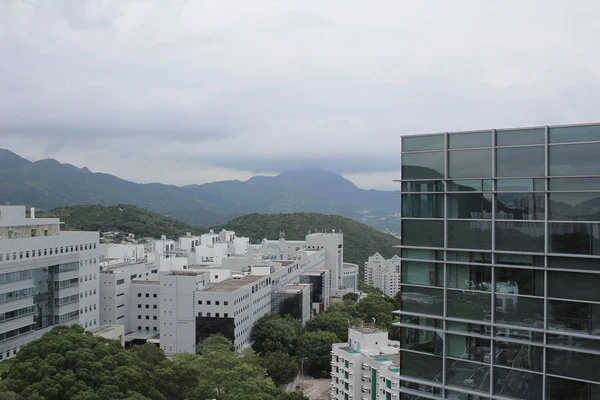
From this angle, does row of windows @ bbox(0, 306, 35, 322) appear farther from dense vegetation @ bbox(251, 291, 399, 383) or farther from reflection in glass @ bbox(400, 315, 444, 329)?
reflection in glass @ bbox(400, 315, 444, 329)

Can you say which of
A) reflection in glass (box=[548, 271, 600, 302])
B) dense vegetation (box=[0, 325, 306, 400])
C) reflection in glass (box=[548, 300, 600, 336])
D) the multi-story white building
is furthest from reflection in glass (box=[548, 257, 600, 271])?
the multi-story white building

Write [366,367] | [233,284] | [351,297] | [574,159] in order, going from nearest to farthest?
1. [574,159]
2. [366,367]
3. [233,284]
4. [351,297]

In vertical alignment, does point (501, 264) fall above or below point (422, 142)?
below

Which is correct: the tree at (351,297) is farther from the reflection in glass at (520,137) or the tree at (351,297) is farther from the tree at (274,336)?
the reflection in glass at (520,137)

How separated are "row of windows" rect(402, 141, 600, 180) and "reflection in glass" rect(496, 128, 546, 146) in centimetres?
13

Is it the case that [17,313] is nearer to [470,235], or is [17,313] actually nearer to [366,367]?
[366,367]

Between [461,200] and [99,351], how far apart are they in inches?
813

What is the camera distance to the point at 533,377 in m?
11.3

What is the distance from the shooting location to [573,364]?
10930 mm

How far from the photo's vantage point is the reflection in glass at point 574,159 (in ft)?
35.8

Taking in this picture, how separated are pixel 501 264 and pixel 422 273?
196cm

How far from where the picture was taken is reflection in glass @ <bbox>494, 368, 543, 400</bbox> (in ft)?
37.1

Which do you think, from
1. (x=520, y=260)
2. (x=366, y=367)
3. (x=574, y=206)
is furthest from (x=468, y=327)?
(x=366, y=367)

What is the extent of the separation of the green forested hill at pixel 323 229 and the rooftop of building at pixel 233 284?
69707mm
